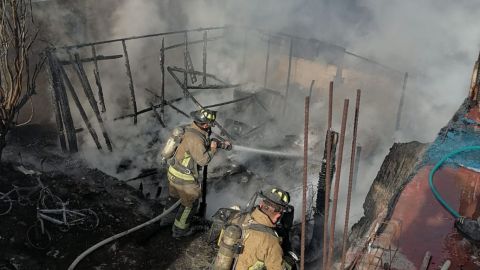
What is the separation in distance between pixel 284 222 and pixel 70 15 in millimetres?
7811

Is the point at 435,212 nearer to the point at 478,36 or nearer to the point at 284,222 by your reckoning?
the point at 284,222

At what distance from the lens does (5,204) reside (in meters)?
5.70

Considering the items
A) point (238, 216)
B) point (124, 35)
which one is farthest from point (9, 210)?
point (124, 35)

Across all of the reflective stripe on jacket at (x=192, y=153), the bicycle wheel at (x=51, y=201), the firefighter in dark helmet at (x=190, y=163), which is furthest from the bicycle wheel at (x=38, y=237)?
the reflective stripe on jacket at (x=192, y=153)

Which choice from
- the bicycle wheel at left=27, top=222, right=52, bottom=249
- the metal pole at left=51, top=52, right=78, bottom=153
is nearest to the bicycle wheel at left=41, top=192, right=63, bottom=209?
the bicycle wheel at left=27, top=222, right=52, bottom=249

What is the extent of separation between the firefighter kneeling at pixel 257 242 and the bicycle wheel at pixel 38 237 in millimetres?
2695

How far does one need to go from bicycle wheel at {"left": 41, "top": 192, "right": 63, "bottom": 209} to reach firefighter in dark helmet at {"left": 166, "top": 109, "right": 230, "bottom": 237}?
158 cm

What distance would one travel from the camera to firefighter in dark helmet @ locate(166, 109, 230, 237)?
574cm

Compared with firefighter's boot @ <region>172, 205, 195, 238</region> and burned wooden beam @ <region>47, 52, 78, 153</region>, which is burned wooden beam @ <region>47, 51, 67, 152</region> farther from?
firefighter's boot @ <region>172, 205, 195, 238</region>

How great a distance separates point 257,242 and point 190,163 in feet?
7.69

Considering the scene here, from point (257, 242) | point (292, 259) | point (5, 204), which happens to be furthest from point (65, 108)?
point (257, 242)

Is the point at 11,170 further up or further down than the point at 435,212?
further down

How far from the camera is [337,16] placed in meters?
16.3

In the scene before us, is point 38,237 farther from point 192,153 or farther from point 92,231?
point 192,153
